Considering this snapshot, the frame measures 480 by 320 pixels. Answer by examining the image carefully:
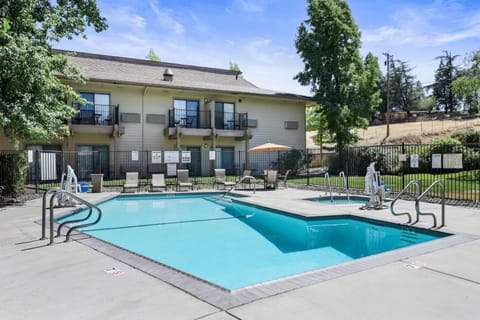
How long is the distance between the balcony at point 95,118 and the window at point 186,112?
12.5 ft

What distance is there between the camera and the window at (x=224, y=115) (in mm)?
22750

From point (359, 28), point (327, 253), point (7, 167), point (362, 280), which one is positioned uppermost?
point (359, 28)

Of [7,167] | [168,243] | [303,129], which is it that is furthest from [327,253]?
[303,129]

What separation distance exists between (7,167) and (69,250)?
8.78 m

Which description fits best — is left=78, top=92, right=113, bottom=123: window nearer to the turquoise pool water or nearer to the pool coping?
the turquoise pool water

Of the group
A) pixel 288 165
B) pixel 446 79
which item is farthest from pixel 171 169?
pixel 446 79

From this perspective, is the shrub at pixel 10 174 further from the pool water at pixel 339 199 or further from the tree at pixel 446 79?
the tree at pixel 446 79

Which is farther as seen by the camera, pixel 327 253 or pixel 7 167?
pixel 7 167

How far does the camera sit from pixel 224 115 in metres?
23.0

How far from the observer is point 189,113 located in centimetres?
2200

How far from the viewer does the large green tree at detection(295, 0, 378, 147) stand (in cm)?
2361

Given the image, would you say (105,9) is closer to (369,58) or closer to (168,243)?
(168,243)

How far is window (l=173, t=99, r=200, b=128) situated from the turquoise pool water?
11538 mm

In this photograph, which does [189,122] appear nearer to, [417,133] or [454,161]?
[454,161]
